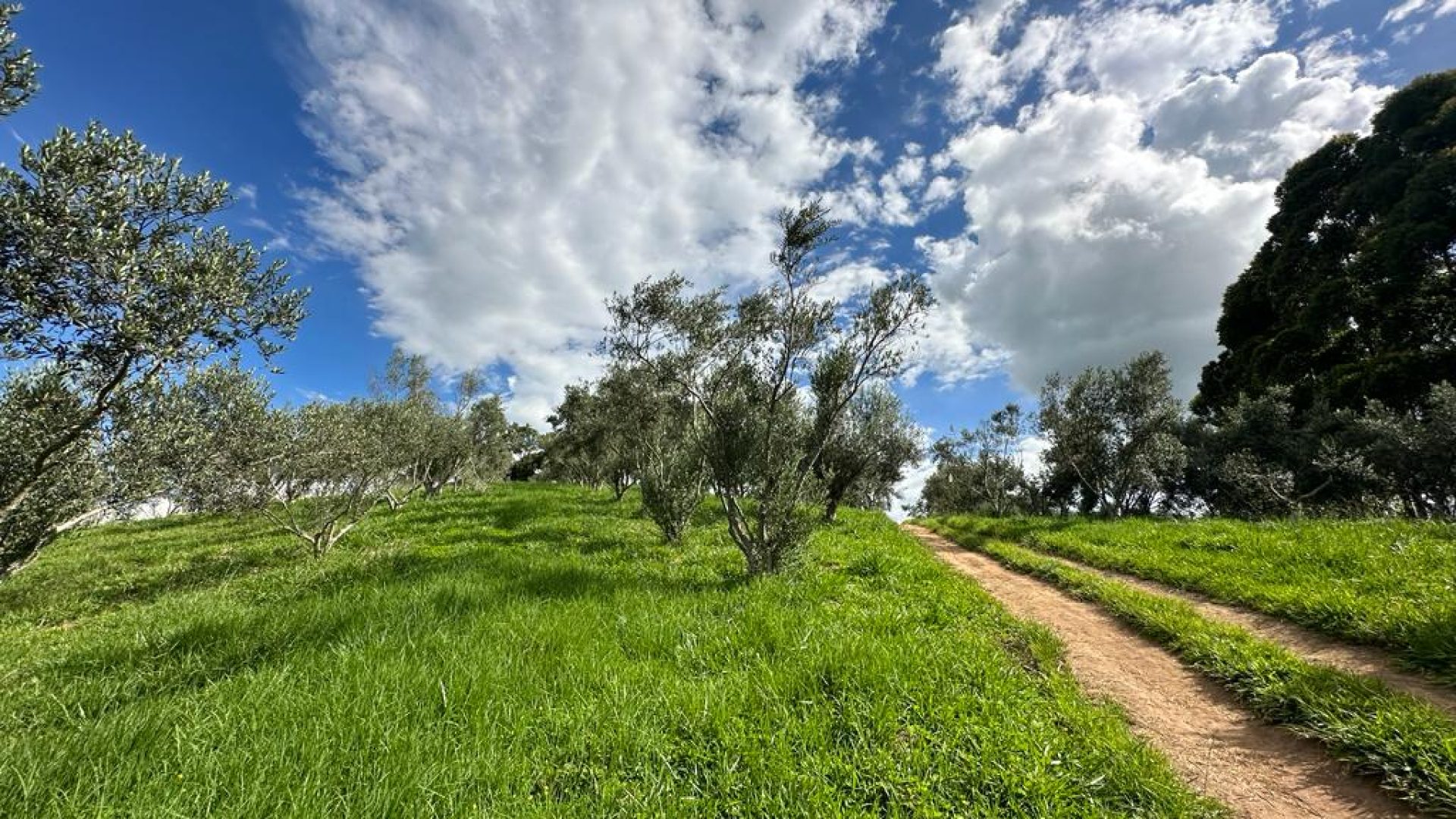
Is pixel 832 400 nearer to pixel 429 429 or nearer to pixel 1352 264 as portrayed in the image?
pixel 429 429

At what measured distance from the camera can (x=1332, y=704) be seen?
575 cm

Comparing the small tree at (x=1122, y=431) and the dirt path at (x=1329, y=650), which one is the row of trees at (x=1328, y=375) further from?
the dirt path at (x=1329, y=650)

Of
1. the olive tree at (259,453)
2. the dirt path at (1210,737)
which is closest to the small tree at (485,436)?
the olive tree at (259,453)

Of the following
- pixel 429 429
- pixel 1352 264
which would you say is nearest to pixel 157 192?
pixel 429 429

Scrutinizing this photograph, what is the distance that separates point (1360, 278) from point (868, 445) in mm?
30742

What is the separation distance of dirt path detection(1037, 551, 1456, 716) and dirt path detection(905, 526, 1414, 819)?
174cm

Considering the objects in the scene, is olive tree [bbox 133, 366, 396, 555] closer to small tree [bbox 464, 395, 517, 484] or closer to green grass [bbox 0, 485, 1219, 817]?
green grass [bbox 0, 485, 1219, 817]

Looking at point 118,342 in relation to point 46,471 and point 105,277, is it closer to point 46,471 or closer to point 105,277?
→ point 105,277

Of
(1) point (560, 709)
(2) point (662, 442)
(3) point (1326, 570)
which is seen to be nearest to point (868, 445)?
(2) point (662, 442)

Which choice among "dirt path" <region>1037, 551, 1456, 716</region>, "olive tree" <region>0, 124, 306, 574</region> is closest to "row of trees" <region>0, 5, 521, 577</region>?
"olive tree" <region>0, 124, 306, 574</region>

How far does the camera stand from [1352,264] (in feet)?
94.8

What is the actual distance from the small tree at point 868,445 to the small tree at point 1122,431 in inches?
350

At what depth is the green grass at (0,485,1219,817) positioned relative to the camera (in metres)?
3.89

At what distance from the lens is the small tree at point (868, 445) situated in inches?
1007
